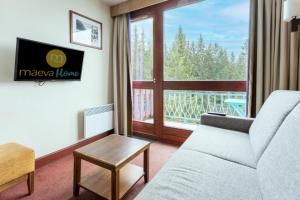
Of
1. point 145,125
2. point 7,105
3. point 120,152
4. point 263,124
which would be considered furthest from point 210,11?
point 7,105

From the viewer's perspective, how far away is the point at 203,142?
5.23ft

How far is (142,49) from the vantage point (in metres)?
3.19

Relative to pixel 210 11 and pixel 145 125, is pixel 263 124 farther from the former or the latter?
pixel 145 125

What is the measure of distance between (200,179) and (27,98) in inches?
82.4

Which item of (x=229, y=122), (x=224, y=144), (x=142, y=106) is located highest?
(x=142, y=106)

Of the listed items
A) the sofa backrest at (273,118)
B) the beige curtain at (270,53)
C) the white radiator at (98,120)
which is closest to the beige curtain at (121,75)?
the white radiator at (98,120)

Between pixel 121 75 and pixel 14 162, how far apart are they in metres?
2.09

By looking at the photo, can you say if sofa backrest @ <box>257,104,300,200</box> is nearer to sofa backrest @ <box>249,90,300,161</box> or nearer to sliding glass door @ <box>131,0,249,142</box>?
sofa backrest @ <box>249,90,300,161</box>

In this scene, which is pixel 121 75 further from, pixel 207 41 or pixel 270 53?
pixel 270 53

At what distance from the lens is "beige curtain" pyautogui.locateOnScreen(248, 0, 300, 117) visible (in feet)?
6.01

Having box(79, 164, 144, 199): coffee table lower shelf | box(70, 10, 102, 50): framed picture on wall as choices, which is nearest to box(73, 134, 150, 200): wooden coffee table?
box(79, 164, 144, 199): coffee table lower shelf

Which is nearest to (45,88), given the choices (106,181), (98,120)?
(98,120)

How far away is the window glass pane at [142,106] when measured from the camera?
128 inches

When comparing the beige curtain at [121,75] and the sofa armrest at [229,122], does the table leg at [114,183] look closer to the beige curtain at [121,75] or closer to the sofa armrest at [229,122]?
the sofa armrest at [229,122]
